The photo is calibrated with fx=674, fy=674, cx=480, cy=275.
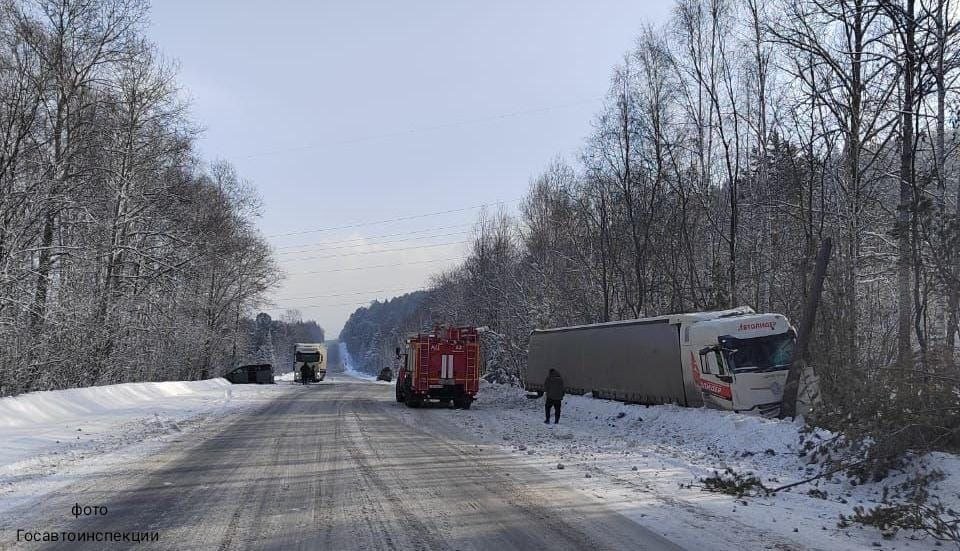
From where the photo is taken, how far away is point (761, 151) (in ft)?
94.5

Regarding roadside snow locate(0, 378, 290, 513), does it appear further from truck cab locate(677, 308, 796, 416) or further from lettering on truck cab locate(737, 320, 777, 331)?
lettering on truck cab locate(737, 320, 777, 331)

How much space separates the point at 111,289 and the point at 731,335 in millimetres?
23142

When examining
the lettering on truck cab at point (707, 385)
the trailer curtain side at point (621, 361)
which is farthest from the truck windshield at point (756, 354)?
the trailer curtain side at point (621, 361)

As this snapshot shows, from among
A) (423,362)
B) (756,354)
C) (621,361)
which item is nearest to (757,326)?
(756,354)

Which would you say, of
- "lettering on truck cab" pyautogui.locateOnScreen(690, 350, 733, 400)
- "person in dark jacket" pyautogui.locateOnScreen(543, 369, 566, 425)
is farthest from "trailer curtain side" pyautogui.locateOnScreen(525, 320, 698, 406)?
"person in dark jacket" pyautogui.locateOnScreen(543, 369, 566, 425)

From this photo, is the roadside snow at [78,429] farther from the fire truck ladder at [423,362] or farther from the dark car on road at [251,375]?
the dark car on road at [251,375]

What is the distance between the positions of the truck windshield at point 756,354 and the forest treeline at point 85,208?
18.3 m

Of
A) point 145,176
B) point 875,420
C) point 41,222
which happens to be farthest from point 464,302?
point 875,420

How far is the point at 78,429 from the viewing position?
16.0 m

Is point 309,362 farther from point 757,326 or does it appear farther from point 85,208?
point 757,326

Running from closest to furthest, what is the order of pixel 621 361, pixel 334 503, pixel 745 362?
pixel 334 503, pixel 745 362, pixel 621 361

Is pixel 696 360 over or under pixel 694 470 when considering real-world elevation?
over

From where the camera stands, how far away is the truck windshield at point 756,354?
17453mm

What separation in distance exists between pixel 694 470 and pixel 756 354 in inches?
289
